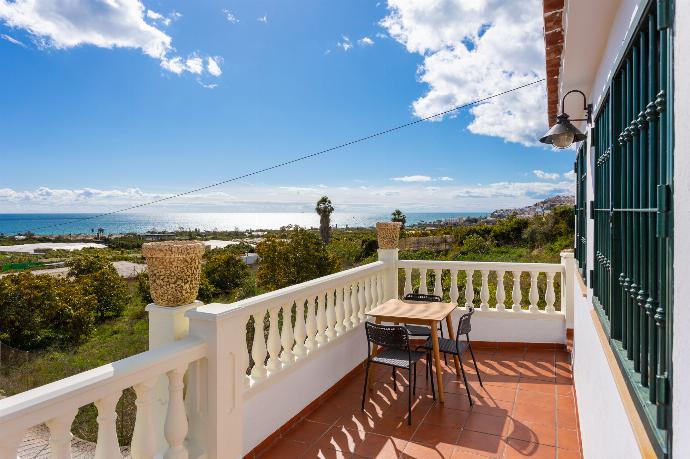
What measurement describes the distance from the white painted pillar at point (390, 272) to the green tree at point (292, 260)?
724cm

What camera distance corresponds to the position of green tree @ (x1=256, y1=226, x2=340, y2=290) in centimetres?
1284

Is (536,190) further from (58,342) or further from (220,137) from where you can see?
(58,342)

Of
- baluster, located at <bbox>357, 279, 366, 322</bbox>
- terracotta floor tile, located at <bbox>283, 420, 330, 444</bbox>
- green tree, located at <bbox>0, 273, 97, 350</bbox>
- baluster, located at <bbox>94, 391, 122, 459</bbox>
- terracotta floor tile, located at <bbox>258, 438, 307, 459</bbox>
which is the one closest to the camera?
baluster, located at <bbox>94, 391, 122, 459</bbox>

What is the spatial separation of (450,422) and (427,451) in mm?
528

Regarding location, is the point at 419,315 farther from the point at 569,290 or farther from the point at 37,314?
the point at 37,314

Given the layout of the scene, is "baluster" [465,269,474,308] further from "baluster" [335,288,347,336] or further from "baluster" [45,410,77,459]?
"baluster" [45,410,77,459]

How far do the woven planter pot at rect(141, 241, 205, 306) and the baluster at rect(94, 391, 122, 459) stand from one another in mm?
578

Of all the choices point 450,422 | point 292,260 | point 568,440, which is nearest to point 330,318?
point 450,422

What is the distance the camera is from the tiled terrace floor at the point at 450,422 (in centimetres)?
300

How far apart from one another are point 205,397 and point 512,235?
708 inches

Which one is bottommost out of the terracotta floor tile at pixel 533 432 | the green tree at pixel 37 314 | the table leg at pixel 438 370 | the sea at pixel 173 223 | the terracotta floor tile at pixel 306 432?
the green tree at pixel 37 314

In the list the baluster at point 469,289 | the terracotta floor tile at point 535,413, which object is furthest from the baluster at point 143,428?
the baluster at point 469,289

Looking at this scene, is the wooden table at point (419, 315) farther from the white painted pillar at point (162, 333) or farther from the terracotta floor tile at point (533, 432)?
the white painted pillar at point (162, 333)

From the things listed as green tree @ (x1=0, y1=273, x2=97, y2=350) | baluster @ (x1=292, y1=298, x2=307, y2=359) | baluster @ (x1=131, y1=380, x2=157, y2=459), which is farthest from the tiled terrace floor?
green tree @ (x1=0, y1=273, x2=97, y2=350)
